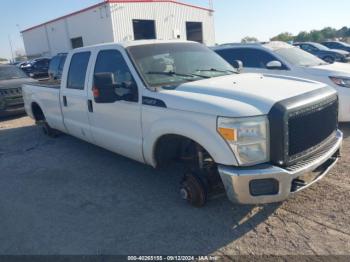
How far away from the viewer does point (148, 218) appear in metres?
3.69

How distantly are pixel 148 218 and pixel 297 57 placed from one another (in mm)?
5400

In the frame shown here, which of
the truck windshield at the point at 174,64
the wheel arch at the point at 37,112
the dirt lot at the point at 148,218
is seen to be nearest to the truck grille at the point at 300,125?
the dirt lot at the point at 148,218

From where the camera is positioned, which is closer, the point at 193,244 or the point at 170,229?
the point at 193,244

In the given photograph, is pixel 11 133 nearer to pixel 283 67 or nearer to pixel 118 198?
pixel 118 198

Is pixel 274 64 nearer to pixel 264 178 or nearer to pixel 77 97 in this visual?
pixel 77 97

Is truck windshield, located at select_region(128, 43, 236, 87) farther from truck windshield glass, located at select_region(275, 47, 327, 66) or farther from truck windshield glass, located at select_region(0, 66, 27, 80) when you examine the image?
truck windshield glass, located at select_region(0, 66, 27, 80)

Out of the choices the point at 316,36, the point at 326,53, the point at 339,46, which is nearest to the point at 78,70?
the point at 326,53

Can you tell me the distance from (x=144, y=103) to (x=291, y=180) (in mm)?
1834

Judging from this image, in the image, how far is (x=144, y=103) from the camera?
153 inches

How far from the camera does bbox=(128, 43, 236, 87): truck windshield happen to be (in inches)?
159

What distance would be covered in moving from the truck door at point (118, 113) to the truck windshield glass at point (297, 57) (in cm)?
422

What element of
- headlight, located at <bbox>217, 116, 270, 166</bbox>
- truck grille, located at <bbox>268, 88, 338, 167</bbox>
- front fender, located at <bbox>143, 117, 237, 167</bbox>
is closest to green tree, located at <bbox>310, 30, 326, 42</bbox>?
truck grille, located at <bbox>268, 88, 338, 167</bbox>

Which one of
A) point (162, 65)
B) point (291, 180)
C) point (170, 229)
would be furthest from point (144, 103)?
point (291, 180)

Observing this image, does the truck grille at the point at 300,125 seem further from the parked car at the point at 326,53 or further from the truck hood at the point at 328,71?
the parked car at the point at 326,53
